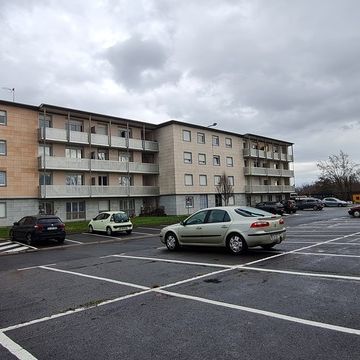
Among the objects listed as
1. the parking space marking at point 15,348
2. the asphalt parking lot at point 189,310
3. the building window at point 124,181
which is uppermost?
the building window at point 124,181

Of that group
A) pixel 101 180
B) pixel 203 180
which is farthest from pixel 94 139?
pixel 203 180

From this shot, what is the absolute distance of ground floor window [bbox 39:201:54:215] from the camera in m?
33.9

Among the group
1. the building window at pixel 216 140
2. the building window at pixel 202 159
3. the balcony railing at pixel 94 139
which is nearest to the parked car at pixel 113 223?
the balcony railing at pixel 94 139

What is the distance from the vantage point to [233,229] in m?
11.8

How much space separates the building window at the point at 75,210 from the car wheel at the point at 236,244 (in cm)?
2674

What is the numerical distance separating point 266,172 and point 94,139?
97.6 ft

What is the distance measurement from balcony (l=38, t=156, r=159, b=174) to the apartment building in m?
0.09

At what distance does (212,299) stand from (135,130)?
38.0m

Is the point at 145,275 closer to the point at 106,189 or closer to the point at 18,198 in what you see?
the point at 18,198

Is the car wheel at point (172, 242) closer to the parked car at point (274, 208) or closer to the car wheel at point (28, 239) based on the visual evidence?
the car wheel at point (28, 239)

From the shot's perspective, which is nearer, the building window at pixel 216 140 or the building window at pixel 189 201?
the building window at pixel 189 201

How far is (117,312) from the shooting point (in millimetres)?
5992

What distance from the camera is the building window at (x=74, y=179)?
36.1 meters

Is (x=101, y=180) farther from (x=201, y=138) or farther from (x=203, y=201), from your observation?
(x=201, y=138)
